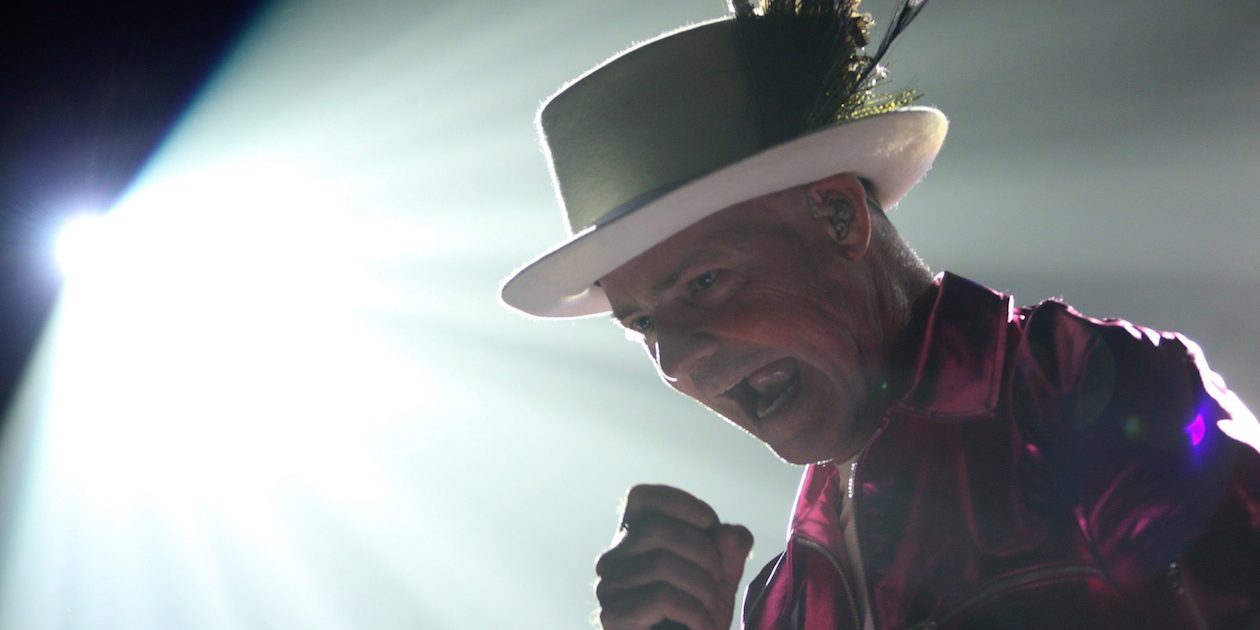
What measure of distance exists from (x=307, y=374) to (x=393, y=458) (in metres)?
0.73

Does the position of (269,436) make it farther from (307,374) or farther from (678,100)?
(678,100)

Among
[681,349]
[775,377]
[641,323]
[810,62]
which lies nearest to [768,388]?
[775,377]

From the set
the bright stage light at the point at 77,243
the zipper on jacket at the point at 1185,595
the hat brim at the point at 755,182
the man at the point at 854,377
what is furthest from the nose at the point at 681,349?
the bright stage light at the point at 77,243

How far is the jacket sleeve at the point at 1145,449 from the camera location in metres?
0.92

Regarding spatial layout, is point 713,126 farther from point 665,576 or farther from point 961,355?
point 665,576

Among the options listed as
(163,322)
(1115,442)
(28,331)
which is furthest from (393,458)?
(1115,442)

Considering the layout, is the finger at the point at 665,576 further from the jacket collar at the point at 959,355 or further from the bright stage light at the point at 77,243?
the bright stage light at the point at 77,243

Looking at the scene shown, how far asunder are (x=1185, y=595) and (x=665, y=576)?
492 mm

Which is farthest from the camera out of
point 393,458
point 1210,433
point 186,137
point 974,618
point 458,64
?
point 393,458

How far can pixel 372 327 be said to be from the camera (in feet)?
16.7

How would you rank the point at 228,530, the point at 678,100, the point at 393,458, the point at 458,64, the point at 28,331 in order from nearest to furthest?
1. the point at 678,100
2. the point at 28,331
3. the point at 458,64
4. the point at 228,530
5. the point at 393,458

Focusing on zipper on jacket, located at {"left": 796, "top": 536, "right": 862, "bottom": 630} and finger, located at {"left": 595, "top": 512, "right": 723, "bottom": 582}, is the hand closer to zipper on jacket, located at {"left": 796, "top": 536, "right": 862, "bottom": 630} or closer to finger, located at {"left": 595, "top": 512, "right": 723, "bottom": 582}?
finger, located at {"left": 595, "top": 512, "right": 723, "bottom": 582}

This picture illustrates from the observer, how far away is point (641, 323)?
1.44 m

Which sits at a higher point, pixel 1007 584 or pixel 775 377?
pixel 775 377
